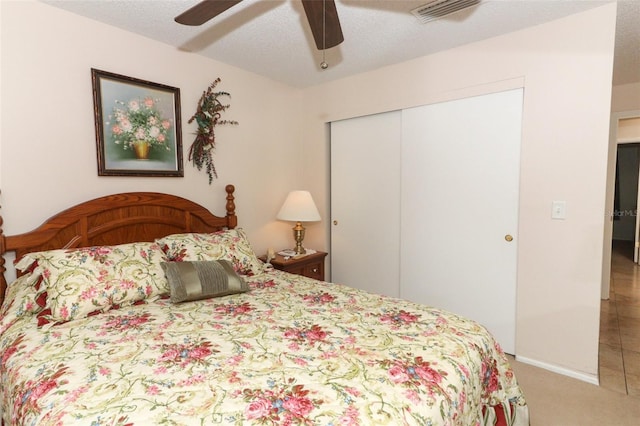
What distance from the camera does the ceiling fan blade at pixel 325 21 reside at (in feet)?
4.61

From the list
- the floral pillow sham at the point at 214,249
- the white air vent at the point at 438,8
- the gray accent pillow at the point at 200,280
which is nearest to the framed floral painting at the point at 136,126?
the floral pillow sham at the point at 214,249

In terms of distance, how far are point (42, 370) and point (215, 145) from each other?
201 cm

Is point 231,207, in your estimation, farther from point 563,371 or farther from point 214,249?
point 563,371

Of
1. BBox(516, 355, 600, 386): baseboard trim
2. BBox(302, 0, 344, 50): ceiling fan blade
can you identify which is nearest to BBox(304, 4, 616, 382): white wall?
BBox(516, 355, 600, 386): baseboard trim

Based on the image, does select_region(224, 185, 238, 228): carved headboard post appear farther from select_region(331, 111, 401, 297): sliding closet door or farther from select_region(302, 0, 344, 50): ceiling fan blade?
select_region(302, 0, 344, 50): ceiling fan blade

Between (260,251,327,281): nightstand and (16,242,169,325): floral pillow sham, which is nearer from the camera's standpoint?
(16,242,169,325): floral pillow sham

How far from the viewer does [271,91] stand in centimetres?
330

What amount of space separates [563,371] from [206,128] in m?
3.10

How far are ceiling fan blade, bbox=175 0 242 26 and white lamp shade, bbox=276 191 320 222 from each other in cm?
177

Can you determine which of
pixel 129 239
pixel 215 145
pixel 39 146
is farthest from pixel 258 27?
pixel 129 239

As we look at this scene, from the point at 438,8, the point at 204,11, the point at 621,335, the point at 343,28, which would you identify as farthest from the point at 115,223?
the point at 621,335

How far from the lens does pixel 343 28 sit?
2270 mm

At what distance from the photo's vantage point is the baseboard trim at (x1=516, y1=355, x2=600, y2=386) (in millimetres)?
2191

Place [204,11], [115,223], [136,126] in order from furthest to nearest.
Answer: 1. [136,126]
2. [115,223]
3. [204,11]
